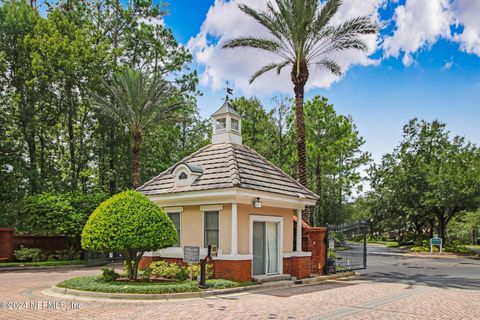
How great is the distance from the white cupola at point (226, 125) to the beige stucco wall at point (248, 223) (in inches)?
152

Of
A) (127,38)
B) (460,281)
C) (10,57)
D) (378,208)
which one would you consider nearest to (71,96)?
(10,57)

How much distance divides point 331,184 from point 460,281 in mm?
28319

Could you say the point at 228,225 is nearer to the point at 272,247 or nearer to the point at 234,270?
the point at 234,270

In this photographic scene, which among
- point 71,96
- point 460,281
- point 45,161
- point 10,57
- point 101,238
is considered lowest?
point 460,281

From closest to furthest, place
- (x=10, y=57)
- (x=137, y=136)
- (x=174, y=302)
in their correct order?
(x=174, y=302)
(x=137, y=136)
(x=10, y=57)

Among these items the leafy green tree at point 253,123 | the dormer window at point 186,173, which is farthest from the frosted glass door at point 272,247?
the leafy green tree at point 253,123

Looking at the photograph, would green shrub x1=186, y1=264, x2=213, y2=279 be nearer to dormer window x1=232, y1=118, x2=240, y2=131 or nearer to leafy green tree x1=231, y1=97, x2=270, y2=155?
dormer window x1=232, y1=118, x2=240, y2=131

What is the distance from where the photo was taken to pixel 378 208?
5334 cm

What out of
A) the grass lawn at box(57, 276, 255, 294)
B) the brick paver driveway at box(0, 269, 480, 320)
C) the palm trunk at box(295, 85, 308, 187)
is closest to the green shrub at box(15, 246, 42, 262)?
the brick paver driveway at box(0, 269, 480, 320)

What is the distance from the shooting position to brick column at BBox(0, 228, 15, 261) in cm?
2395

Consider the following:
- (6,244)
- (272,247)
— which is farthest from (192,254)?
(6,244)

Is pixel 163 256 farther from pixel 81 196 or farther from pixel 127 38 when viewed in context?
pixel 127 38

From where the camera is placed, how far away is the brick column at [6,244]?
Answer: 23953 millimetres

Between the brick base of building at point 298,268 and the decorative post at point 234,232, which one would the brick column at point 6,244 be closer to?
the decorative post at point 234,232
